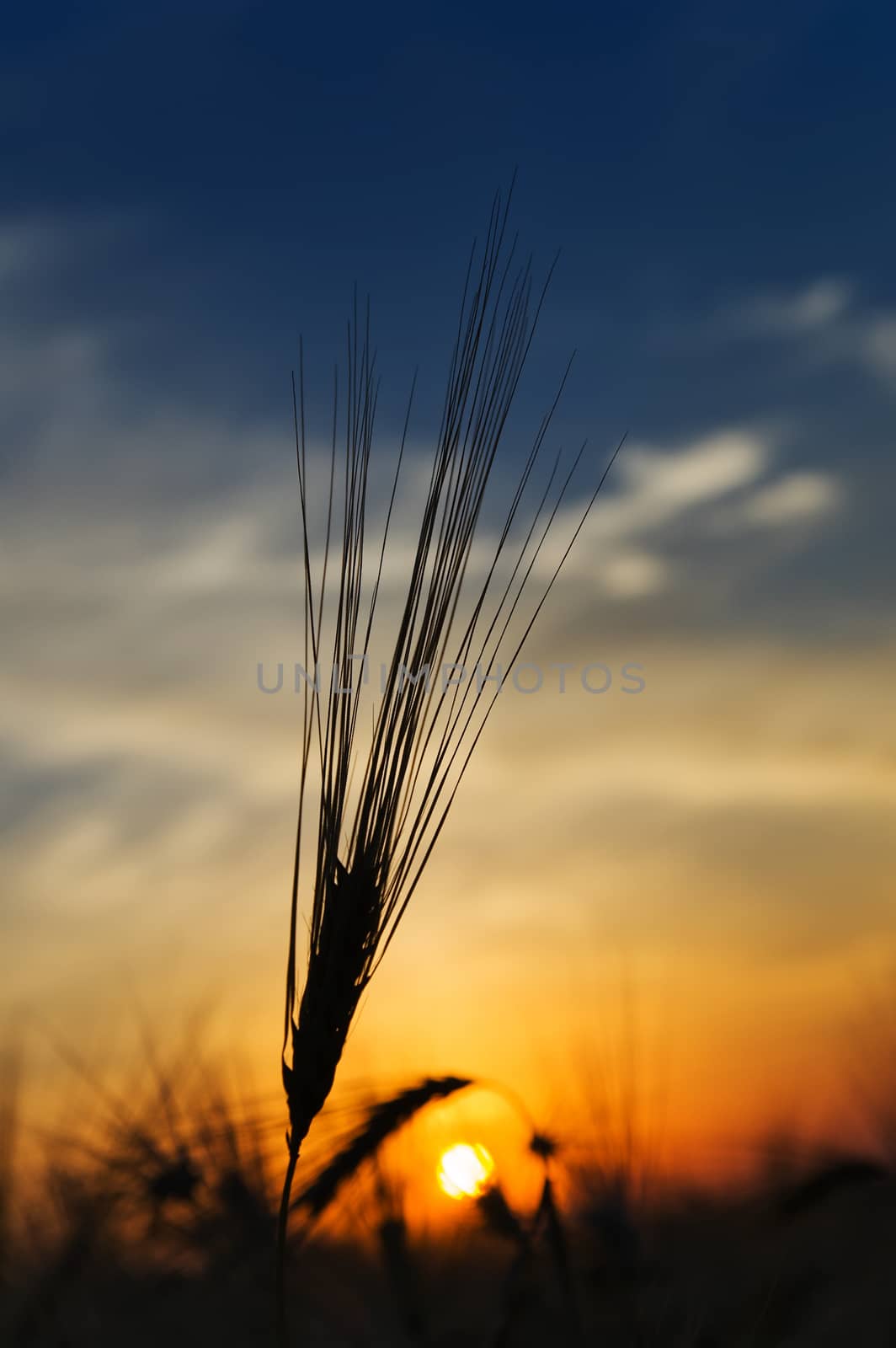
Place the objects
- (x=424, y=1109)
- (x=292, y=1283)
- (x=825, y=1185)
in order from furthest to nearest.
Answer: (x=292, y=1283) → (x=424, y=1109) → (x=825, y=1185)

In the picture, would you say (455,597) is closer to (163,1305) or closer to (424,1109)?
(424,1109)

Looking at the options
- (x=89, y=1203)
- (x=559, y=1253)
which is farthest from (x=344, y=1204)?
Answer: (x=89, y=1203)

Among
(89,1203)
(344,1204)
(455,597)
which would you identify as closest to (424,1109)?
(344,1204)

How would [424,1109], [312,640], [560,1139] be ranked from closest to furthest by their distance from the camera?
[312,640]
[424,1109]
[560,1139]

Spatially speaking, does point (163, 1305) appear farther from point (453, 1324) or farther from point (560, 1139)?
point (560, 1139)

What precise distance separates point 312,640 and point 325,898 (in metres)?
0.29

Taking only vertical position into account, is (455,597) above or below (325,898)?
above

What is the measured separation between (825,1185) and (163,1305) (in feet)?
3.10

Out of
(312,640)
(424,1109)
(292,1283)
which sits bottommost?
(292,1283)

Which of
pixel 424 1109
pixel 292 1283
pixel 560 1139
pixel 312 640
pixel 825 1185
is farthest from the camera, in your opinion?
pixel 560 1139

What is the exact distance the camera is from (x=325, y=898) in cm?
125

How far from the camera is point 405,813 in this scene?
4.20 feet

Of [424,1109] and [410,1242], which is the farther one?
[410,1242]

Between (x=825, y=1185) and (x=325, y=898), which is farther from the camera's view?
(x=825, y=1185)
